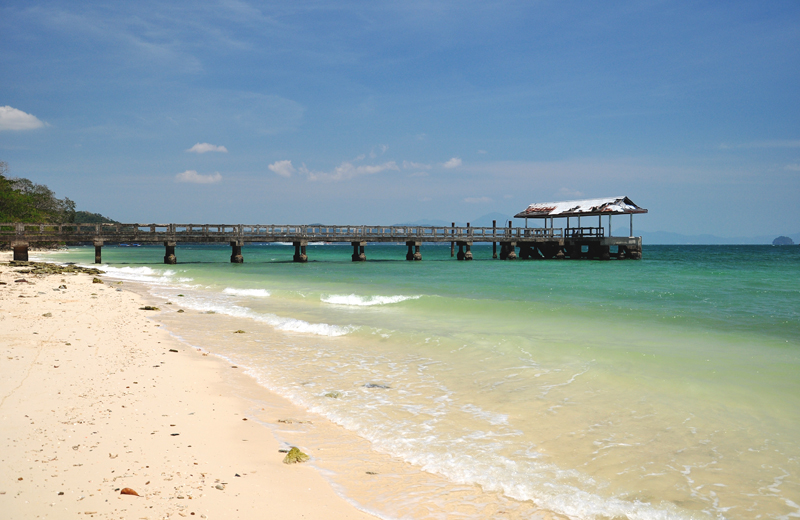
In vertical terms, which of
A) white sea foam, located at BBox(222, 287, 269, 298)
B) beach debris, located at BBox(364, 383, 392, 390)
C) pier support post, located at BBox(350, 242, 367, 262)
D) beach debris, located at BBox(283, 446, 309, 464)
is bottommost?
beach debris, located at BBox(364, 383, 392, 390)

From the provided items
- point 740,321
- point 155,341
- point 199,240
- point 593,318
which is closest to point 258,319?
point 155,341

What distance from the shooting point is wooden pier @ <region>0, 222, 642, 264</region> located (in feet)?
120

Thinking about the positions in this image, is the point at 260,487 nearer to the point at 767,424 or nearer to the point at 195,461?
the point at 195,461

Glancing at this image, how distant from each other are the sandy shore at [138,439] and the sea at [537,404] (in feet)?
1.71

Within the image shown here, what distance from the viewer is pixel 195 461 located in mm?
4578

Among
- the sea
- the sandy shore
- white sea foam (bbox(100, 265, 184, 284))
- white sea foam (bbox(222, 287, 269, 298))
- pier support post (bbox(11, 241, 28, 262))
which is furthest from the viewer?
pier support post (bbox(11, 241, 28, 262))

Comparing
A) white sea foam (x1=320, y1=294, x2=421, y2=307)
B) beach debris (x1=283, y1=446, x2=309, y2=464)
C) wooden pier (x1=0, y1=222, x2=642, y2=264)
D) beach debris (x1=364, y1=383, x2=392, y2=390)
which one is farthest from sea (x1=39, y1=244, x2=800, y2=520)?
wooden pier (x1=0, y1=222, x2=642, y2=264)

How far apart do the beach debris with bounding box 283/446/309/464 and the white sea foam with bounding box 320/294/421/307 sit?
517 inches

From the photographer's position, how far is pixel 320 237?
43.4 m

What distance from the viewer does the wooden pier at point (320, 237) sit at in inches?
1444

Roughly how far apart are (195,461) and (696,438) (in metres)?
5.40

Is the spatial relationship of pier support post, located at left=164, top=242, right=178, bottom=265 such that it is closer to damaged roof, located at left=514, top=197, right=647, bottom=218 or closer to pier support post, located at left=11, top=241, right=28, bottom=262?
pier support post, located at left=11, top=241, right=28, bottom=262

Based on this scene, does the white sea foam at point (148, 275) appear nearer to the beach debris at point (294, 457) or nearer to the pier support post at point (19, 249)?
the pier support post at point (19, 249)

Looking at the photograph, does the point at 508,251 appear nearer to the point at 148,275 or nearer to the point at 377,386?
the point at 148,275
